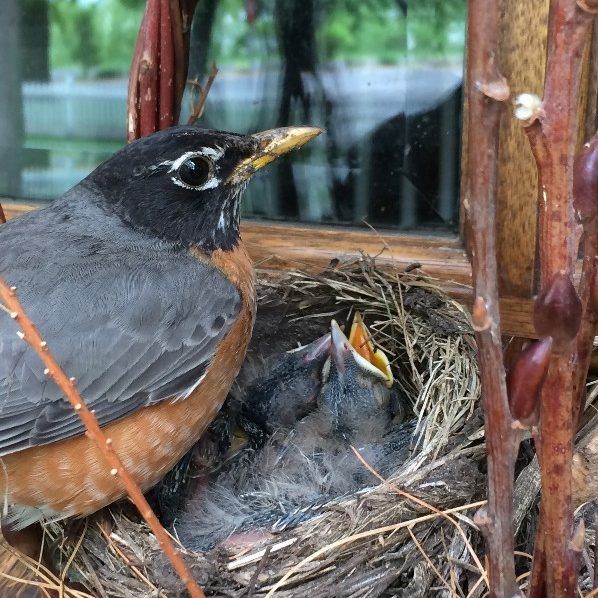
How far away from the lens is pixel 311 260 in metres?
2.31

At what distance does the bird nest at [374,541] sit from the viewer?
1.40 m

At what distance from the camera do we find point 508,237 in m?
1.82

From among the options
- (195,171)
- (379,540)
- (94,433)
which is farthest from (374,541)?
(195,171)

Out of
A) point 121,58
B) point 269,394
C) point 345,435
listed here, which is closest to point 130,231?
point 269,394

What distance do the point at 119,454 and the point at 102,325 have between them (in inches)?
10.4

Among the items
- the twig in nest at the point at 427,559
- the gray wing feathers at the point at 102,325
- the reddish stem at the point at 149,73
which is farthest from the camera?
the reddish stem at the point at 149,73

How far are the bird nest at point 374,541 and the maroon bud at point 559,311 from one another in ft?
2.45

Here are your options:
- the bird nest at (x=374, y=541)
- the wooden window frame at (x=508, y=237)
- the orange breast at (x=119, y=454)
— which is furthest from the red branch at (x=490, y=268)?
the wooden window frame at (x=508, y=237)

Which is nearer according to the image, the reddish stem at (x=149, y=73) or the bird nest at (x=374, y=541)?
the bird nest at (x=374, y=541)

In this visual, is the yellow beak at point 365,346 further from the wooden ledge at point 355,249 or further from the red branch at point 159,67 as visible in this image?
the red branch at point 159,67

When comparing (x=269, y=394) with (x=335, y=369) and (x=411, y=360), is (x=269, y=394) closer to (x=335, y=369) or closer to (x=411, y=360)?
(x=335, y=369)

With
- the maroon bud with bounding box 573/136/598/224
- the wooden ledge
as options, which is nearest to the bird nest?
the wooden ledge

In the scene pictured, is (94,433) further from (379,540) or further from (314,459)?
(314,459)

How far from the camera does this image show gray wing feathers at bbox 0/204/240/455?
1461mm
